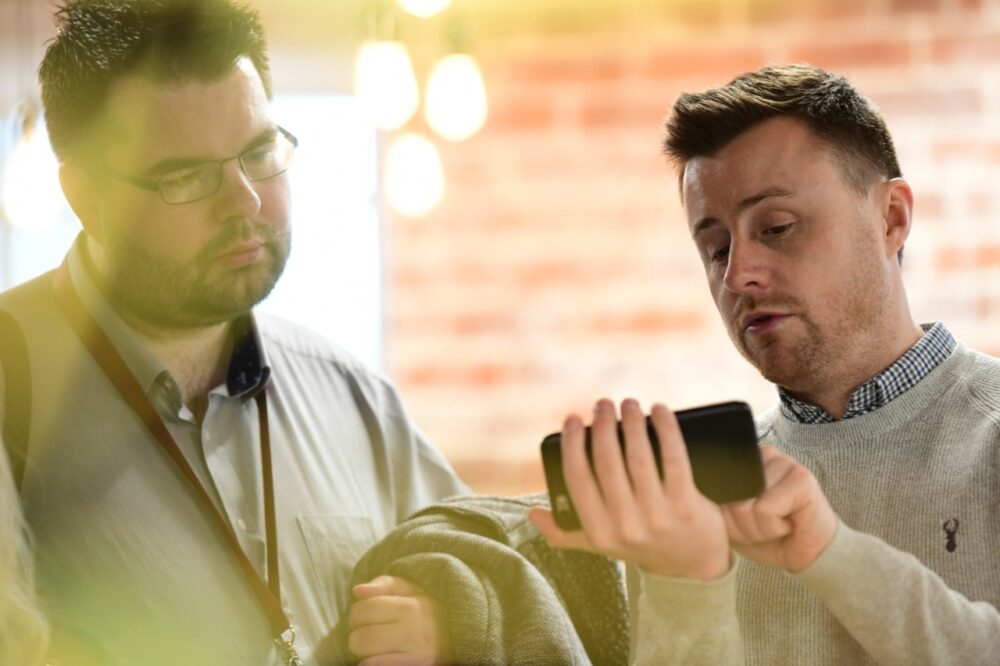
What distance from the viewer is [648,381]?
2.89m

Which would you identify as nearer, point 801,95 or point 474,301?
point 801,95

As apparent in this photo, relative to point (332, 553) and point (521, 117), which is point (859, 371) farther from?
point (521, 117)

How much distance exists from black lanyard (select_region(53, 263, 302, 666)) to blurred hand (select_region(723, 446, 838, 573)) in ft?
2.12

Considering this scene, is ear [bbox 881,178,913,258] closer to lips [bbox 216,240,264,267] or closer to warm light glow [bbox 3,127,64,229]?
lips [bbox 216,240,264,267]

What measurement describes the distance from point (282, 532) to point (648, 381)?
1614 millimetres

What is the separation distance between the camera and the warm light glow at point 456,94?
89.1 inches

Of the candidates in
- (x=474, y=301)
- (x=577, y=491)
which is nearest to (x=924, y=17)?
(x=474, y=301)

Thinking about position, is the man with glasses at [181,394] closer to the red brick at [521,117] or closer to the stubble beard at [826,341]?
the stubble beard at [826,341]

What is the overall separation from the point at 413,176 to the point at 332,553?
3.77 ft

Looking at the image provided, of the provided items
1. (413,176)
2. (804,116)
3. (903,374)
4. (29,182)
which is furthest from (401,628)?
(29,182)

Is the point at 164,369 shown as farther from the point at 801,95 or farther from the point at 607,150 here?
the point at 607,150

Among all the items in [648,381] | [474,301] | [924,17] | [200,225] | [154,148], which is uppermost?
[924,17]

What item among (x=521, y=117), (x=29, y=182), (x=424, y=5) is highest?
(x=424, y=5)

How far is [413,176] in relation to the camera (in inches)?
95.0
